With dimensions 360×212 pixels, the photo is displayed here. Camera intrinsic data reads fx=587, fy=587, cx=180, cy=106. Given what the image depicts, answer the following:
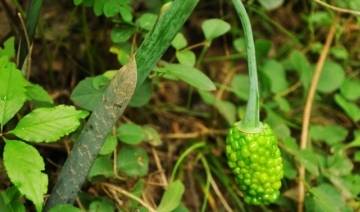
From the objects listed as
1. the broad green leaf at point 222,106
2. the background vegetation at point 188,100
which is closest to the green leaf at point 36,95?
the background vegetation at point 188,100

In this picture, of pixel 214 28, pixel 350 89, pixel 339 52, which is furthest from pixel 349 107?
pixel 214 28

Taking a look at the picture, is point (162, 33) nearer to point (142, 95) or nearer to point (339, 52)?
point (142, 95)

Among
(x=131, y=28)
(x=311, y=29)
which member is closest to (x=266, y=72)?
(x=311, y=29)

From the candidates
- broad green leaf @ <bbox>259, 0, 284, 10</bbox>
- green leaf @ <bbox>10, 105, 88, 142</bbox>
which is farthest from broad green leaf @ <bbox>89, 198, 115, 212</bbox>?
broad green leaf @ <bbox>259, 0, 284, 10</bbox>

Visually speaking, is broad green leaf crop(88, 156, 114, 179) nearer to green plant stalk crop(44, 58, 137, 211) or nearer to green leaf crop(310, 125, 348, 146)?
green plant stalk crop(44, 58, 137, 211)

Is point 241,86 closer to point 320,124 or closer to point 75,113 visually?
point 320,124

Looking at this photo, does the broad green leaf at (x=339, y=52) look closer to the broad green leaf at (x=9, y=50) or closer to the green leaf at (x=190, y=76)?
the green leaf at (x=190, y=76)

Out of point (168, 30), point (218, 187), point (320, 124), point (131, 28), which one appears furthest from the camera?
point (320, 124)
